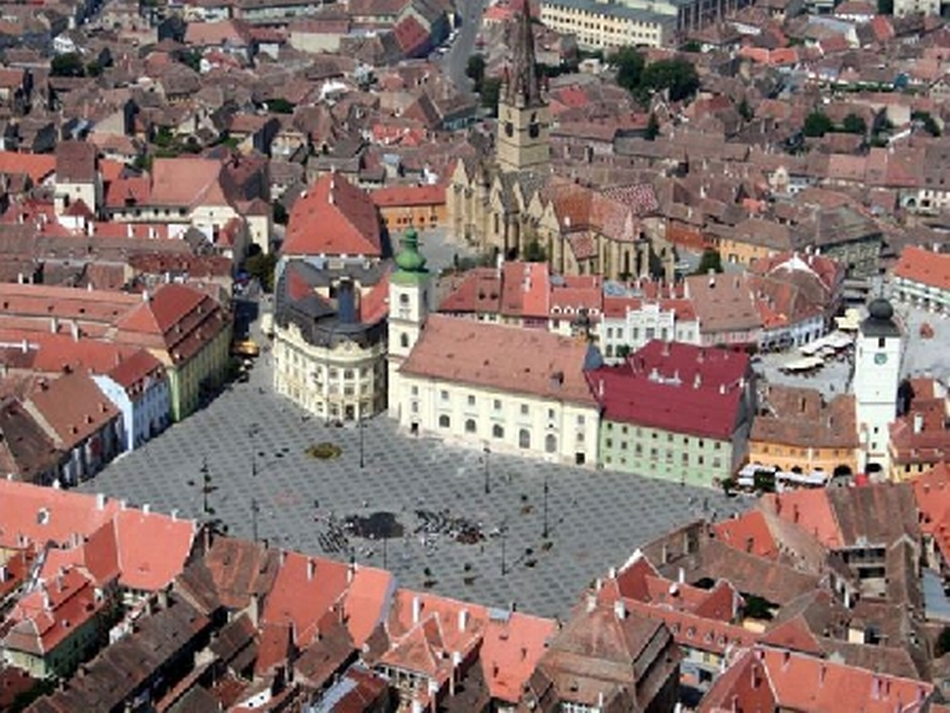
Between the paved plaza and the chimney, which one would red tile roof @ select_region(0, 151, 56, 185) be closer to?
the paved plaza

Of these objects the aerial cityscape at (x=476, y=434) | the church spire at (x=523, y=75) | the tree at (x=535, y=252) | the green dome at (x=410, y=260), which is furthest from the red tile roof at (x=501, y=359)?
the church spire at (x=523, y=75)

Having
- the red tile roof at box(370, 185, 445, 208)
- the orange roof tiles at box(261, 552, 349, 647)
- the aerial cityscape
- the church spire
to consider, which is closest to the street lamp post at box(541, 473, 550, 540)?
the aerial cityscape

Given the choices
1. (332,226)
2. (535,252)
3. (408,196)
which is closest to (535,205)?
(535,252)

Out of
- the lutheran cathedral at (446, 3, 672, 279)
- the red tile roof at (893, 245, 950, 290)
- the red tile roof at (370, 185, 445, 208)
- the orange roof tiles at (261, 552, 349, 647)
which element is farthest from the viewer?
the red tile roof at (370, 185, 445, 208)

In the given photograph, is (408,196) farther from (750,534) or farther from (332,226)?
(750,534)

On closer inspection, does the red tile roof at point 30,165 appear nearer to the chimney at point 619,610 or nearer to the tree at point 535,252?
the tree at point 535,252
